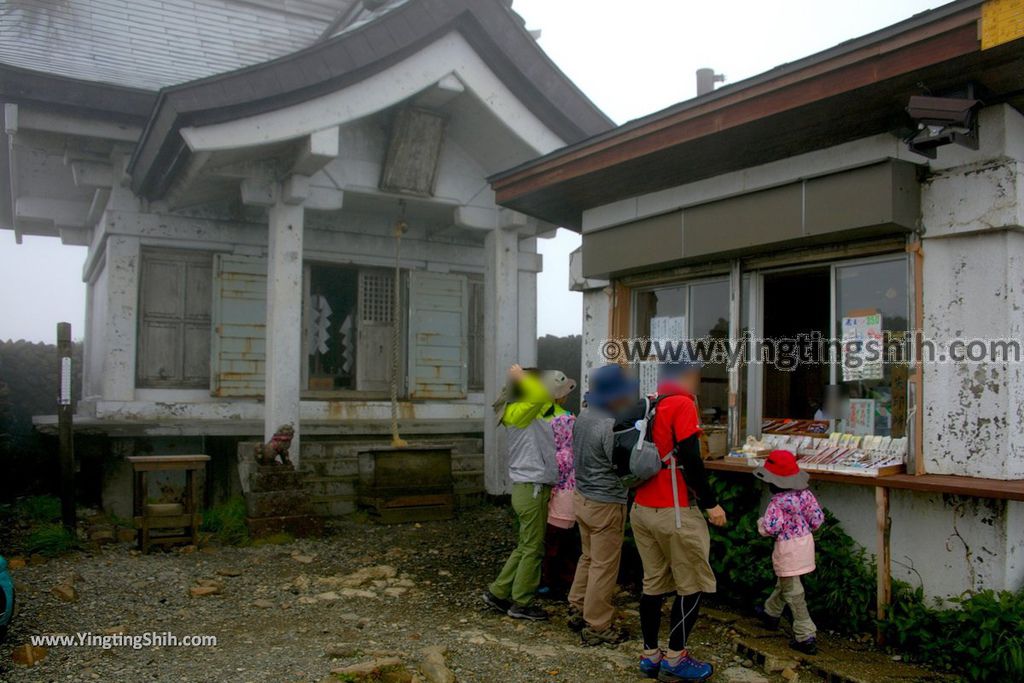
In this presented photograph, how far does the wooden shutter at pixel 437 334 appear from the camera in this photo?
38.1ft

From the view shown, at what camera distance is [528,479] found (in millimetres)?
5805

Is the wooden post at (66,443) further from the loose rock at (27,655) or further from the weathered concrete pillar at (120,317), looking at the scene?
the loose rock at (27,655)

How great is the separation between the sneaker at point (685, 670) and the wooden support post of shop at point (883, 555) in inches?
50.0

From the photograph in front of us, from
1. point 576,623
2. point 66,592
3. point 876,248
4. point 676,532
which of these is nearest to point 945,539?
point 676,532

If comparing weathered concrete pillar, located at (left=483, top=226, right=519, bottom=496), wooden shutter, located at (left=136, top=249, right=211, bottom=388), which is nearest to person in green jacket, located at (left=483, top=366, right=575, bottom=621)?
weathered concrete pillar, located at (left=483, top=226, right=519, bottom=496)

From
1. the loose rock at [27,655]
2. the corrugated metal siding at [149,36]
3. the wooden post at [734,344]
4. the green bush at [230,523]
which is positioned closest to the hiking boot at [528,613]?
the wooden post at [734,344]

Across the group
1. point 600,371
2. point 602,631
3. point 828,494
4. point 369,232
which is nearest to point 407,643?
point 602,631

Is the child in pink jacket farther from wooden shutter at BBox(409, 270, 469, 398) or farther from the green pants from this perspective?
wooden shutter at BBox(409, 270, 469, 398)

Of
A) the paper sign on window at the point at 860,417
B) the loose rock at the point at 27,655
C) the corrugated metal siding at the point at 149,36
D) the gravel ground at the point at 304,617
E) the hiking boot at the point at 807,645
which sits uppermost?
the corrugated metal siding at the point at 149,36

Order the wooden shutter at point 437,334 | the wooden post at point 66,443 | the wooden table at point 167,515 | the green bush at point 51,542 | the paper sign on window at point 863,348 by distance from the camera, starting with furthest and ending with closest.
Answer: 1. the wooden shutter at point 437,334
2. the wooden post at point 66,443
3. the wooden table at point 167,515
4. the green bush at point 51,542
5. the paper sign on window at point 863,348

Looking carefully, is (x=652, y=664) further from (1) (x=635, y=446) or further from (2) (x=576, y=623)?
(1) (x=635, y=446)

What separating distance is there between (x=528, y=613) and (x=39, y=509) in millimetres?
6590

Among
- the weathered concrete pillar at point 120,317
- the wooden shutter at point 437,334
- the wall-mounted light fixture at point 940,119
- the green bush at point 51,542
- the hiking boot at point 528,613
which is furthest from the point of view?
the wooden shutter at point 437,334

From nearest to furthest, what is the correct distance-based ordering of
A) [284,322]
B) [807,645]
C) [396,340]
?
[807,645] < [284,322] < [396,340]
